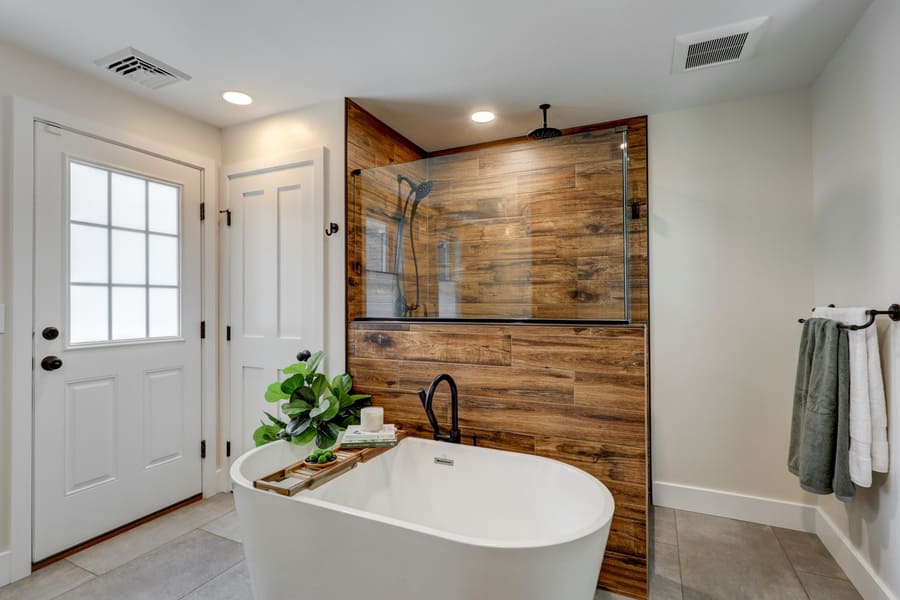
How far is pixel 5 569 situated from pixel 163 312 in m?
1.34

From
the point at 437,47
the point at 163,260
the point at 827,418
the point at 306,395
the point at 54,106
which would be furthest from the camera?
the point at 163,260

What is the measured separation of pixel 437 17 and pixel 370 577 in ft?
6.90

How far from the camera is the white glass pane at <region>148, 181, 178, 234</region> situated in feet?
8.70

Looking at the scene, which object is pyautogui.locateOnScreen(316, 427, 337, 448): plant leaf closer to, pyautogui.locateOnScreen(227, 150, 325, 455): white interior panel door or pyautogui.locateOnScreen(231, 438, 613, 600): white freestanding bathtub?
pyautogui.locateOnScreen(231, 438, 613, 600): white freestanding bathtub

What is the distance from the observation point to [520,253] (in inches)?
93.2

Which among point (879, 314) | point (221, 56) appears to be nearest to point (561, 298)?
point (879, 314)

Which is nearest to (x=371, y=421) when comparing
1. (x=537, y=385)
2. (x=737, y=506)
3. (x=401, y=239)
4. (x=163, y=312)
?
(x=537, y=385)

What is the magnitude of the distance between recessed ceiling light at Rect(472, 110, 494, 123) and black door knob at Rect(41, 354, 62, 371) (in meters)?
2.62

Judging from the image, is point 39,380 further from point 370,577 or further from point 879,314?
point 879,314

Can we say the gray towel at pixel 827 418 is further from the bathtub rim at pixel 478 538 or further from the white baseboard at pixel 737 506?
the bathtub rim at pixel 478 538

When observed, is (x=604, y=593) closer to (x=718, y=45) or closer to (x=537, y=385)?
(x=537, y=385)

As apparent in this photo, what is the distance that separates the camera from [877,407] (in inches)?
67.7

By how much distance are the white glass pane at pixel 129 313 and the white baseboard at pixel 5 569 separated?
3.42ft

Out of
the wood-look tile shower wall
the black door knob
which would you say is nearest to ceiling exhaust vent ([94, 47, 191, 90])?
the wood-look tile shower wall
